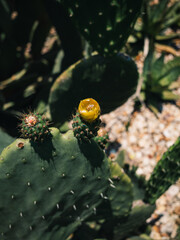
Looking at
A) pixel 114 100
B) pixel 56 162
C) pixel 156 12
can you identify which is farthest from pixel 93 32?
pixel 156 12

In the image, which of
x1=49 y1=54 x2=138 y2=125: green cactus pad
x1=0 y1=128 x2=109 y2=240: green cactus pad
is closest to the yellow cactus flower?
x1=0 y1=128 x2=109 y2=240: green cactus pad

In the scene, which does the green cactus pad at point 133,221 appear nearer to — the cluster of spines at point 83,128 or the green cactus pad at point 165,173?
the green cactus pad at point 165,173

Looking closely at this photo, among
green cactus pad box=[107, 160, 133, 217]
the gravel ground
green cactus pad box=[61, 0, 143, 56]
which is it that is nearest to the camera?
green cactus pad box=[61, 0, 143, 56]

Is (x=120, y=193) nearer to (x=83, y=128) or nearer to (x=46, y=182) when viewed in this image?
(x=46, y=182)

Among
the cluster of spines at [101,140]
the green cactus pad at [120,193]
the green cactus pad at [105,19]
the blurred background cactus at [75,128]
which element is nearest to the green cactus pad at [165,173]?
the blurred background cactus at [75,128]

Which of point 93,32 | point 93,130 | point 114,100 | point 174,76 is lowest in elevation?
point 93,130

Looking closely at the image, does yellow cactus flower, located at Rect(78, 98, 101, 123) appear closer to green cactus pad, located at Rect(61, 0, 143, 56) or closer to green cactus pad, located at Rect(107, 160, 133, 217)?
green cactus pad, located at Rect(107, 160, 133, 217)

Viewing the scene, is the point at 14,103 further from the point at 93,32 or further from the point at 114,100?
the point at 93,32
